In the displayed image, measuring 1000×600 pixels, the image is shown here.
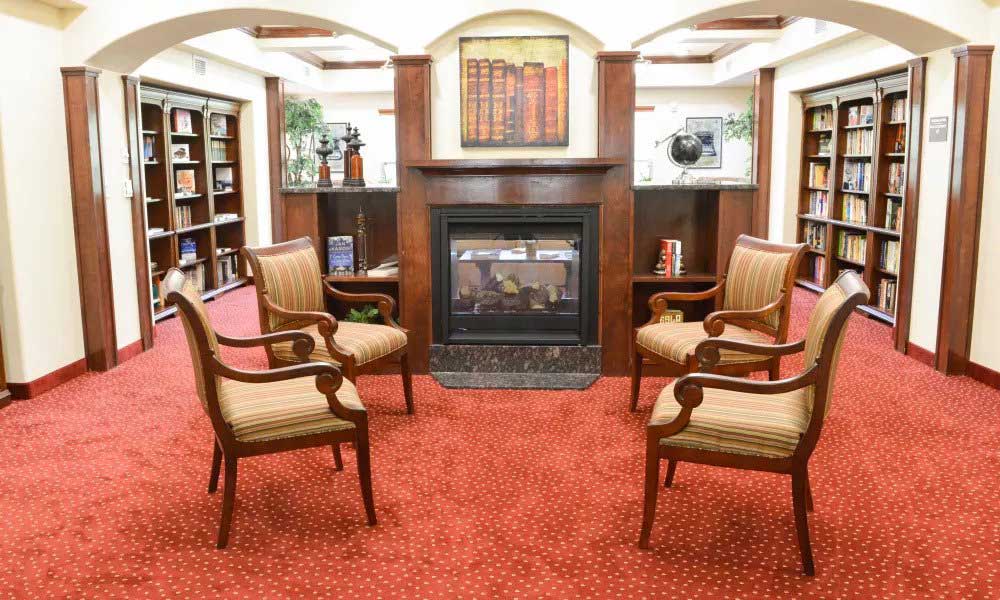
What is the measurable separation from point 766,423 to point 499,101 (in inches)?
122

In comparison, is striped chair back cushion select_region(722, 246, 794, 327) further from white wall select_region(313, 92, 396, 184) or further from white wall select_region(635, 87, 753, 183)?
white wall select_region(313, 92, 396, 184)

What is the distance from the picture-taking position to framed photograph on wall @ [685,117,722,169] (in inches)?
471

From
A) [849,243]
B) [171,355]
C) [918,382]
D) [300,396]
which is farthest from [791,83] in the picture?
[300,396]

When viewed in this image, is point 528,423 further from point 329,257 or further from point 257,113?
point 257,113

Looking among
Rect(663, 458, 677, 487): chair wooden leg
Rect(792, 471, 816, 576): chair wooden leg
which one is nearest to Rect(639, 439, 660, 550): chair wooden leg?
Rect(792, 471, 816, 576): chair wooden leg

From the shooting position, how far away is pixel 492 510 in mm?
3387

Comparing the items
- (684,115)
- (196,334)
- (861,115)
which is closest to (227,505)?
(196,334)

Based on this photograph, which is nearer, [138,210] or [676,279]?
[676,279]

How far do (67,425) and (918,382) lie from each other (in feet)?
16.3

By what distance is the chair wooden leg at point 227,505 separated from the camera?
10.0 ft

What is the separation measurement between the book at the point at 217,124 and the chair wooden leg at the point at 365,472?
6526 mm

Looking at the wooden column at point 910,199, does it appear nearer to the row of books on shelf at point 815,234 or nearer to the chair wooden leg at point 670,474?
the row of books on shelf at point 815,234

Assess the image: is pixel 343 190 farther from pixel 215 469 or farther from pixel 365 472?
pixel 365 472

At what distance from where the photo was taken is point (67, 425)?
453 cm
